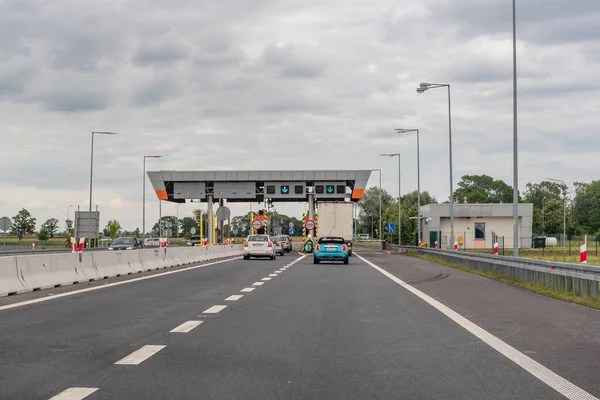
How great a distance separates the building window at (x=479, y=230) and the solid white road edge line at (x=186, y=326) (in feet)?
247

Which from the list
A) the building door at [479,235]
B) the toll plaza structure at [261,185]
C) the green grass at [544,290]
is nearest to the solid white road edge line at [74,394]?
the green grass at [544,290]

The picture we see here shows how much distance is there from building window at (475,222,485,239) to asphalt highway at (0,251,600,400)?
2735 inches

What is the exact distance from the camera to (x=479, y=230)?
8462 centimetres

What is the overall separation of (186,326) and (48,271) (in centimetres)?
918

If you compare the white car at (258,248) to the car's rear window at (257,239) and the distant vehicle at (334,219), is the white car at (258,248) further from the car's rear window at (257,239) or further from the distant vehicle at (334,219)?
the distant vehicle at (334,219)

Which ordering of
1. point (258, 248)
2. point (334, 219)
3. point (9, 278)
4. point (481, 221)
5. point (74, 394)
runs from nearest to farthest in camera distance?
1. point (74, 394)
2. point (9, 278)
3. point (258, 248)
4. point (334, 219)
5. point (481, 221)

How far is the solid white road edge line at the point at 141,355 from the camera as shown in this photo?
303 inches

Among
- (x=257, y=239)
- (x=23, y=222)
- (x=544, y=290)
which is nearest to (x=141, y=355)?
(x=544, y=290)

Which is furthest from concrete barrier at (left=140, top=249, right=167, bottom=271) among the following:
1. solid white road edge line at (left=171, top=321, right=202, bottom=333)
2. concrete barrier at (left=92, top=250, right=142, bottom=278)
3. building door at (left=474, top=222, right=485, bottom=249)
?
building door at (left=474, top=222, right=485, bottom=249)

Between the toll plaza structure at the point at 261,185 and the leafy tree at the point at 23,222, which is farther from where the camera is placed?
the leafy tree at the point at 23,222

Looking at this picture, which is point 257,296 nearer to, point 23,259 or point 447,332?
point 23,259

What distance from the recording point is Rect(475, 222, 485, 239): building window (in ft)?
275

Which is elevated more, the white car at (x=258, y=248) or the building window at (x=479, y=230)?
the building window at (x=479, y=230)

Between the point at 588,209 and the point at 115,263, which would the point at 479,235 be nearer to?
the point at 115,263
